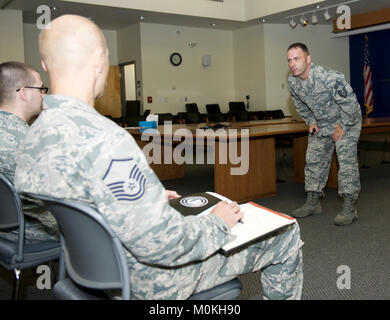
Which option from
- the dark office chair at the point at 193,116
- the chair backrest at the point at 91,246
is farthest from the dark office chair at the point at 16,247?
the dark office chair at the point at 193,116

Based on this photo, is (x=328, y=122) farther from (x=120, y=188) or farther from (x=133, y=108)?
(x=133, y=108)

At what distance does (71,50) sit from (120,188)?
407 millimetres

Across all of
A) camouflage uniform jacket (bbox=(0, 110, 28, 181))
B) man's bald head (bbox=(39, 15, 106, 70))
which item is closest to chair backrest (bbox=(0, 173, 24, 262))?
camouflage uniform jacket (bbox=(0, 110, 28, 181))

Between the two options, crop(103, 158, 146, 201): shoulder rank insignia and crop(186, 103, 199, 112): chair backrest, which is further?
crop(186, 103, 199, 112): chair backrest

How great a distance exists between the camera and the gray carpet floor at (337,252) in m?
2.16

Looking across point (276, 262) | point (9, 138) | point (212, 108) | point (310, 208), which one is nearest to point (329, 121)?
point (310, 208)

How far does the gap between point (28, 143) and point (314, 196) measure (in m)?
3.09

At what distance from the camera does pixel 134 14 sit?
916cm

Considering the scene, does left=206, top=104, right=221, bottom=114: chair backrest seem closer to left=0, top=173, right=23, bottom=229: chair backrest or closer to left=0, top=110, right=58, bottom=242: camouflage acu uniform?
left=0, top=110, right=58, bottom=242: camouflage acu uniform

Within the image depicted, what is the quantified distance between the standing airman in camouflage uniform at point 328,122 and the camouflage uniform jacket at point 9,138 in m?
2.31

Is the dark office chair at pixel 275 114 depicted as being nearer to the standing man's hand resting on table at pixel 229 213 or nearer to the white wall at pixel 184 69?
the white wall at pixel 184 69

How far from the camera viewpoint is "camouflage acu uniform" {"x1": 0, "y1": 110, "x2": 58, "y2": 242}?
1718 millimetres

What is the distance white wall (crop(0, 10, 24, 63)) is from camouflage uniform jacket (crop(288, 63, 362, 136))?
6905 millimetres
